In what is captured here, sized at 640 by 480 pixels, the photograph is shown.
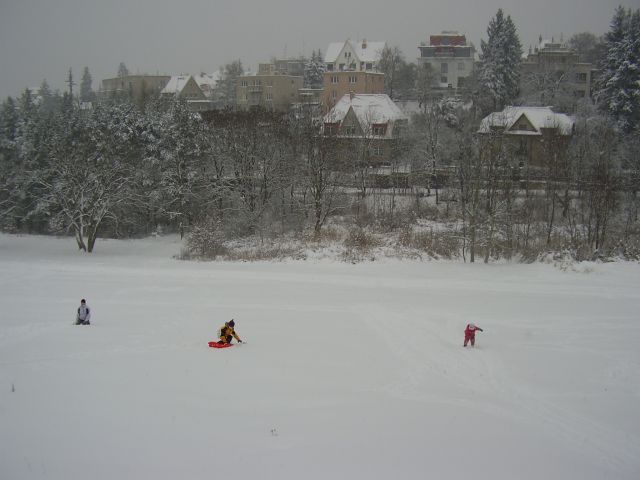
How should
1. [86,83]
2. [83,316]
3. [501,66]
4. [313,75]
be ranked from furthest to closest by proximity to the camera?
[86,83] → [313,75] → [501,66] → [83,316]

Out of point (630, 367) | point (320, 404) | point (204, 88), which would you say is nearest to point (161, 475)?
point (320, 404)

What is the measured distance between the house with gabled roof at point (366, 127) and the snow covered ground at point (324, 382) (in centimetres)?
2198

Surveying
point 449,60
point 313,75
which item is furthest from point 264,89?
point 449,60

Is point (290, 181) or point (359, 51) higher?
point (359, 51)

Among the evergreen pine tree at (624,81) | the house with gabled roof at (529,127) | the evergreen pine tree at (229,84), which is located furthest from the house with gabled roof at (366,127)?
the evergreen pine tree at (229,84)

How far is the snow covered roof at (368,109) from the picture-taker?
2168 inches

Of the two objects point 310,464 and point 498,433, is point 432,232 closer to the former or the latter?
point 498,433

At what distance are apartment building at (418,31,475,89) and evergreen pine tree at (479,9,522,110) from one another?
94.4 feet

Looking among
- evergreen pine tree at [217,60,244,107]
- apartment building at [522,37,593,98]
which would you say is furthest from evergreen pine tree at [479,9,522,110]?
evergreen pine tree at [217,60,244,107]

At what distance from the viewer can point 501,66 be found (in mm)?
61625

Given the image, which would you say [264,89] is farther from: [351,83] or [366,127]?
[366,127]

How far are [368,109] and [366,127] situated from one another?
6.96 metres

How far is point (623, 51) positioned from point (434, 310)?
137 ft

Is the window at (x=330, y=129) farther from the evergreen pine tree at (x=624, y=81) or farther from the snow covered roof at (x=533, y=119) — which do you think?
the evergreen pine tree at (x=624, y=81)
